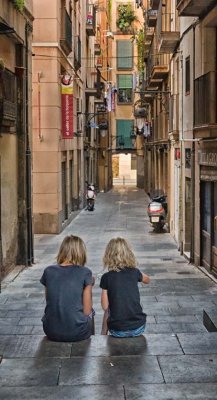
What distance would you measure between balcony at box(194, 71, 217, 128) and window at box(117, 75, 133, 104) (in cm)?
4322

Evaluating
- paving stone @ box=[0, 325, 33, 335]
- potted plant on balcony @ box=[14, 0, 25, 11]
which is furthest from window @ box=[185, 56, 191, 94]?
paving stone @ box=[0, 325, 33, 335]

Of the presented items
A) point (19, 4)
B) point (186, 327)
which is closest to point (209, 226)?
point (186, 327)

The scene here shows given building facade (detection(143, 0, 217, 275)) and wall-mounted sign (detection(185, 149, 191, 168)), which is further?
wall-mounted sign (detection(185, 149, 191, 168))

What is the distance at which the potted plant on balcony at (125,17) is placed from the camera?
184 feet

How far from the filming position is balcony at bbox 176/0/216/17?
1335 centimetres

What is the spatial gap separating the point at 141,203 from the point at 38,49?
52.1 ft

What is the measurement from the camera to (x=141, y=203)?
36062mm

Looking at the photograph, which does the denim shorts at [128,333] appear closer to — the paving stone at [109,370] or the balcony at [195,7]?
the paving stone at [109,370]

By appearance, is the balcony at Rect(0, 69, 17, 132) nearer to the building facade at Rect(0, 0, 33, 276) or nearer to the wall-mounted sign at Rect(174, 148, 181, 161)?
the building facade at Rect(0, 0, 33, 276)

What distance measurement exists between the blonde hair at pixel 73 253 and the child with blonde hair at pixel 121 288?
0.31 m

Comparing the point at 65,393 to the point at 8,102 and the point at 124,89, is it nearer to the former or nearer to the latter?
the point at 8,102

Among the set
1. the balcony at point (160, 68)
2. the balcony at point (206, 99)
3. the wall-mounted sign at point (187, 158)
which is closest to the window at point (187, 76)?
the wall-mounted sign at point (187, 158)

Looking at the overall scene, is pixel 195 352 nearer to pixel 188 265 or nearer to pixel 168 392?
pixel 168 392

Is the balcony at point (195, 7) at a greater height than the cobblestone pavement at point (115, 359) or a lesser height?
greater
